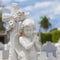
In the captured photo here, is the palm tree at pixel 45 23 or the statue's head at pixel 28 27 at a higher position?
the statue's head at pixel 28 27

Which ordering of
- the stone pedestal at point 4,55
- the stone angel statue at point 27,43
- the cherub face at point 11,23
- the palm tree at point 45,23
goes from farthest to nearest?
the palm tree at point 45,23 → the stone pedestal at point 4,55 → the cherub face at point 11,23 → the stone angel statue at point 27,43

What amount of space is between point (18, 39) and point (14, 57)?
13.9 inches

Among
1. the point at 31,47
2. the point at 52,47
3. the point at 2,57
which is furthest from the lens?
the point at 52,47

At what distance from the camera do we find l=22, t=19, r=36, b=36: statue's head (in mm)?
4680

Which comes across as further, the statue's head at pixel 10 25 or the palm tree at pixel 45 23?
the palm tree at pixel 45 23

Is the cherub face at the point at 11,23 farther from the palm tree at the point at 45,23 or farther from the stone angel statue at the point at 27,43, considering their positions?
the palm tree at the point at 45,23

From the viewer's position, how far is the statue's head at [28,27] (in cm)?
468

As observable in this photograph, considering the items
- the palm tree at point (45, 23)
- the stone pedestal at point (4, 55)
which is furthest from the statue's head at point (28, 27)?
the palm tree at point (45, 23)

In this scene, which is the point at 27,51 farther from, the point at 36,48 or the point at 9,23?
the point at 9,23

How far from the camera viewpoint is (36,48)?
15.5 feet

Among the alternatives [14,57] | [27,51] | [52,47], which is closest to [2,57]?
[14,57]

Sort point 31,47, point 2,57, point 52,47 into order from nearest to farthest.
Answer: point 31,47 < point 2,57 < point 52,47

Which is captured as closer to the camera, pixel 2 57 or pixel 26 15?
pixel 26 15

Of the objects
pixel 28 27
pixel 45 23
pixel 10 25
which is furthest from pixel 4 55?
pixel 45 23
